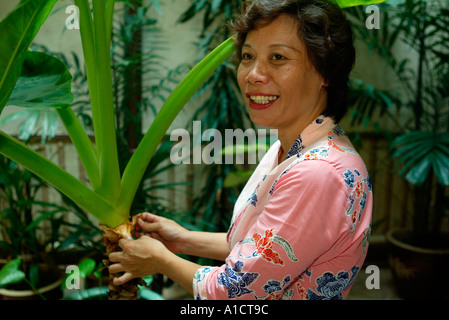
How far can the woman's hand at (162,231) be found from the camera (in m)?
0.98

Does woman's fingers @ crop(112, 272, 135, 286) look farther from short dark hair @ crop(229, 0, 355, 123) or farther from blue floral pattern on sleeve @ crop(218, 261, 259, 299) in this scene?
short dark hair @ crop(229, 0, 355, 123)

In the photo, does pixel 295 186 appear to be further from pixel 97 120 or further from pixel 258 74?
pixel 97 120

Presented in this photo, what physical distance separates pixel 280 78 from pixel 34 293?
1.64 meters

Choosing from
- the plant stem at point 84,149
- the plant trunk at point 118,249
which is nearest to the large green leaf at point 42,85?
the plant stem at point 84,149

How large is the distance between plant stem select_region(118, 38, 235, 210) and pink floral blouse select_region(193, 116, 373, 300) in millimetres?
239

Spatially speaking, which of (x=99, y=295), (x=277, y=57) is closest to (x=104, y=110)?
(x=277, y=57)

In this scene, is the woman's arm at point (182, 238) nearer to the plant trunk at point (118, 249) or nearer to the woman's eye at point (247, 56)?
the plant trunk at point (118, 249)

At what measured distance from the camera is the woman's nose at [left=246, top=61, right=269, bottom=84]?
2.63 feet

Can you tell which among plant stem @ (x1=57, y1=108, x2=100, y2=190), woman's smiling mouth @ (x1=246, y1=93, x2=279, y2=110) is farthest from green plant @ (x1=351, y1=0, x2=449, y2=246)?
plant stem @ (x1=57, y1=108, x2=100, y2=190)

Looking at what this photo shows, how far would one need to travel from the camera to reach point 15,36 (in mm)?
538
